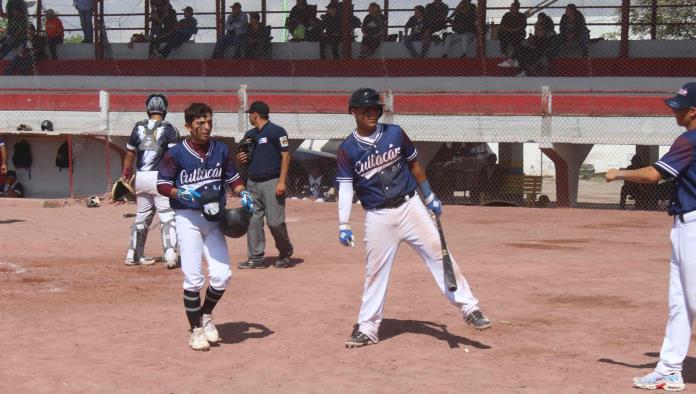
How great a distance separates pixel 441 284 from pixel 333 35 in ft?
61.0

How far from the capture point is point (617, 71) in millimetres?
23906

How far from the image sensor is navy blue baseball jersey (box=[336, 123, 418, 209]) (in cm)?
838

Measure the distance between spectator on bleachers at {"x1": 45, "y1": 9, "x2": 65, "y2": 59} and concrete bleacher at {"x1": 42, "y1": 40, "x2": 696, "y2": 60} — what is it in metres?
0.22

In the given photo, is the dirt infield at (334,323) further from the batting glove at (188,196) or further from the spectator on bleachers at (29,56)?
the spectator on bleachers at (29,56)

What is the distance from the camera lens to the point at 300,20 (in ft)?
88.9

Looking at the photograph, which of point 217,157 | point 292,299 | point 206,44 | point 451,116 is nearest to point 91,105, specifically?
point 206,44

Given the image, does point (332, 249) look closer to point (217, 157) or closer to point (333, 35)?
point (217, 157)

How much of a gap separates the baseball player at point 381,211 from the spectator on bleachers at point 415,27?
1756 centimetres

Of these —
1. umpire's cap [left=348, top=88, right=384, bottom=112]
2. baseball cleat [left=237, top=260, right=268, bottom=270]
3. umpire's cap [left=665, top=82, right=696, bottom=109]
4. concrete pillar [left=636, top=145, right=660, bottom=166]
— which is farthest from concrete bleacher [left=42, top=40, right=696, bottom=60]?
umpire's cap [left=665, top=82, right=696, bottom=109]

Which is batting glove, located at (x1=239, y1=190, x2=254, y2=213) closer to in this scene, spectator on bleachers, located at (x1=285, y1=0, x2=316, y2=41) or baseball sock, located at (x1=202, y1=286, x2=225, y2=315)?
baseball sock, located at (x1=202, y1=286, x2=225, y2=315)

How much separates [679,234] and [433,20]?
19.2 m

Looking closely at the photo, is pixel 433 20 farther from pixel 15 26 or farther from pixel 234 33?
pixel 15 26

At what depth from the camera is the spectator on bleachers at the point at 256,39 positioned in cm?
2702

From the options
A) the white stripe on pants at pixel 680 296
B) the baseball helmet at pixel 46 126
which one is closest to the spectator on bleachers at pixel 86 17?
the baseball helmet at pixel 46 126
